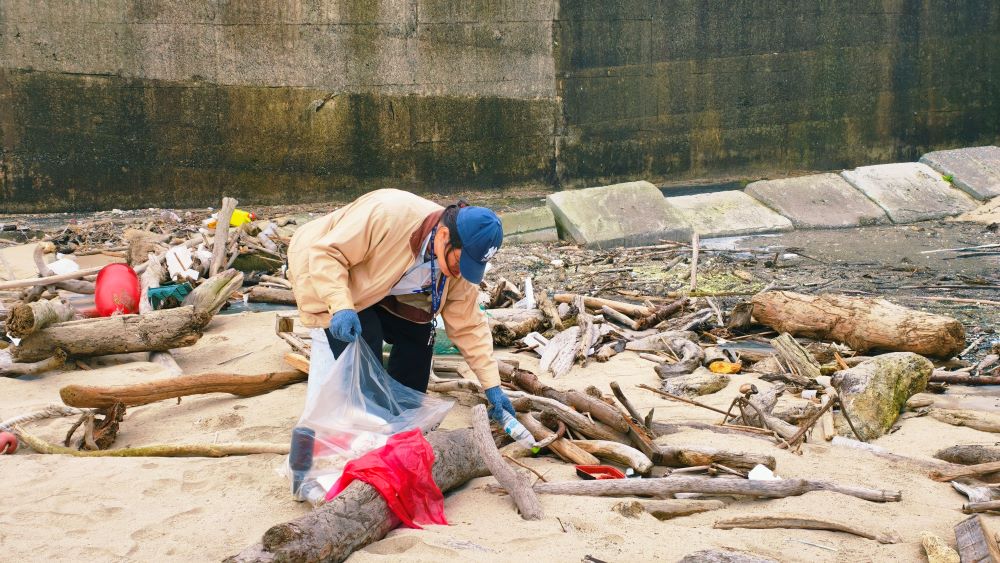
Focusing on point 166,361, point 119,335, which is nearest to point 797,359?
point 166,361

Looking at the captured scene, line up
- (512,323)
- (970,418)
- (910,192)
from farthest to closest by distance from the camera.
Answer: (910,192) → (512,323) → (970,418)

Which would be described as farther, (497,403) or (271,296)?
(271,296)

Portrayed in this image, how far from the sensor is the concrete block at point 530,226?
37.4 ft

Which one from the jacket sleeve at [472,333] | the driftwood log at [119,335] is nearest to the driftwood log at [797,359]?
the jacket sleeve at [472,333]

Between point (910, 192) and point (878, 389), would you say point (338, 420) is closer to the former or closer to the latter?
point (878, 389)

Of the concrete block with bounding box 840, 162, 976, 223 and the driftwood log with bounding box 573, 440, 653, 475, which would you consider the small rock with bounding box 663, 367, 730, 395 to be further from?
the concrete block with bounding box 840, 162, 976, 223

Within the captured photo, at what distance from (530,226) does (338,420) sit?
26.0 feet

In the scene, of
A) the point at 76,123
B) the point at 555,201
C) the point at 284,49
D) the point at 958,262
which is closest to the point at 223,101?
the point at 284,49

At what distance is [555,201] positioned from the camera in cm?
1188

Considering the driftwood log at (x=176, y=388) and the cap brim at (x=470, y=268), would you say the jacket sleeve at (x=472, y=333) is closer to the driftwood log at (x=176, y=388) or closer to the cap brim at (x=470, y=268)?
the cap brim at (x=470, y=268)

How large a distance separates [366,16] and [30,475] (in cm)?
1072

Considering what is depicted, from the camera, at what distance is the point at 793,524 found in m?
3.45

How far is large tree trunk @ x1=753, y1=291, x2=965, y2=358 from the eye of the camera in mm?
5953

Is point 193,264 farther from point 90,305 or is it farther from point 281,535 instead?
point 281,535
